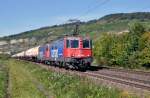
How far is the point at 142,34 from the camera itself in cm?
4934

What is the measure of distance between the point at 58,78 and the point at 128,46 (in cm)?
1935

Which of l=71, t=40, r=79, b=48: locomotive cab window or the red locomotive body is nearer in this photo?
the red locomotive body

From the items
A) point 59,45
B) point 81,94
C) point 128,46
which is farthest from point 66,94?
point 128,46

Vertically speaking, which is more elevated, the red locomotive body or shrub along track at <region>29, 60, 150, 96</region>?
the red locomotive body

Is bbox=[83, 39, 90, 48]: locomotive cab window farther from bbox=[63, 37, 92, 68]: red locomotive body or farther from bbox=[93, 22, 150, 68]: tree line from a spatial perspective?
bbox=[93, 22, 150, 68]: tree line

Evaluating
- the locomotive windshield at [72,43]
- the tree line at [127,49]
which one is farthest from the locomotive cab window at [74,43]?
the tree line at [127,49]

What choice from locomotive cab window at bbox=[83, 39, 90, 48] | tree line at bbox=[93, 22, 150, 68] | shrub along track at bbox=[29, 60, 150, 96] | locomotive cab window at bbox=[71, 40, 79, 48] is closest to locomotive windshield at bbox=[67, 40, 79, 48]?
locomotive cab window at bbox=[71, 40, 79, 48]

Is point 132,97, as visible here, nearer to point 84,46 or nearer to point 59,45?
point 84,46

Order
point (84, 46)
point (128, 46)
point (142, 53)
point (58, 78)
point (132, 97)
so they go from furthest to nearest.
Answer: point (128, 46) → point (142, 53) → point (84, 46) → point (58, 78) → point (132, 97)

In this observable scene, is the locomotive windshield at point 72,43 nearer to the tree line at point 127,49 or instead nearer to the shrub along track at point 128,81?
the tree line at point 127,49

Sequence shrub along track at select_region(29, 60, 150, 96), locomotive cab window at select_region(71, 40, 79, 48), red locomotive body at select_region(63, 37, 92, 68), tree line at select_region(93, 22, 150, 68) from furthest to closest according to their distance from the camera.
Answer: tree line at select_region(93, 22, 150, 68) → locomotive cab window at select_region(71, 40, 79, 48) → red locomotive body at select_region(63, 37, 92, 68) → shrub along track at select_region(29, 60, 150, 96)

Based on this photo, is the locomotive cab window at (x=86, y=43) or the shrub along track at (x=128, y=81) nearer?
the shrub along track at (x=128, y=81)

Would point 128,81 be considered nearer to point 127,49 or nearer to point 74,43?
point 74,43

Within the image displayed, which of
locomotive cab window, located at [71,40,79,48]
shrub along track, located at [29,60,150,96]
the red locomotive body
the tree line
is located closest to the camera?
shrub along track, located at [29,60,150,96]
